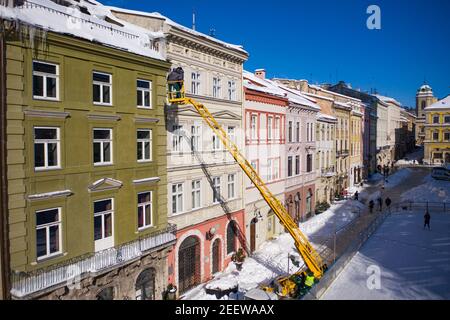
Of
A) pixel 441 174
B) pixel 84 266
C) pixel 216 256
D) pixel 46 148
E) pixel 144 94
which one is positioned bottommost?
pixel 216 256

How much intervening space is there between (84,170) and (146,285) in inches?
272

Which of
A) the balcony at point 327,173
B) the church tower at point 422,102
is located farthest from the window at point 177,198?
the church tower at point 422,102

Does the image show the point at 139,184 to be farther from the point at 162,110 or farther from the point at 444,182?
the point at 444,182

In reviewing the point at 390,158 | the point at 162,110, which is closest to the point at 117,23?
the point at 162,110

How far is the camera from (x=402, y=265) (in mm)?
18016

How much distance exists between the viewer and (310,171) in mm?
39719

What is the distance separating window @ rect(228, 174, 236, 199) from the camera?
2586 centimetres

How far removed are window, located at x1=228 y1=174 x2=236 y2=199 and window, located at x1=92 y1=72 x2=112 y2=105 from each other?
11.7m

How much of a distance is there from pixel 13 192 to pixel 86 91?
4.87m

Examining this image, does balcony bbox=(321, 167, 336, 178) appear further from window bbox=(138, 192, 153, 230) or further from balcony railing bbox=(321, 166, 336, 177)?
window bbox=(138, 192, 153, 230)

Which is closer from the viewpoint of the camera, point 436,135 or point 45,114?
point 45,114

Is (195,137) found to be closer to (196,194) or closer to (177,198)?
(196,194)

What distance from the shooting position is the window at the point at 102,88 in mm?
15695

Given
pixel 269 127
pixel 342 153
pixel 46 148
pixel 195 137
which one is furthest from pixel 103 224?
pixel 342 153
